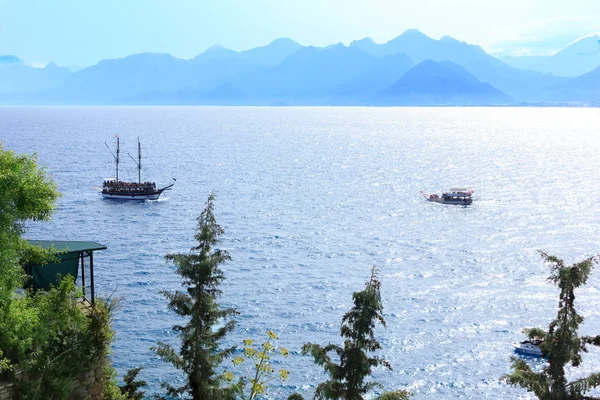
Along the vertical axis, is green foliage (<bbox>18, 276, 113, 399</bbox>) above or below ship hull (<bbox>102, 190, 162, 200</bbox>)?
above

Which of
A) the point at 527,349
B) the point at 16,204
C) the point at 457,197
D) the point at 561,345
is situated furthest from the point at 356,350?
the point at 457,197

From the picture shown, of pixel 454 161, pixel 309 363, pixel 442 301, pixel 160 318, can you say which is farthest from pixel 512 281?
pixel 454 161

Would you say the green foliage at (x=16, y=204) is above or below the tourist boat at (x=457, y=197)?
above

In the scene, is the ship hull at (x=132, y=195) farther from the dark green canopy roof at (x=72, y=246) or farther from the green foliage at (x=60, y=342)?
the green foliage at (x=60, y=342)

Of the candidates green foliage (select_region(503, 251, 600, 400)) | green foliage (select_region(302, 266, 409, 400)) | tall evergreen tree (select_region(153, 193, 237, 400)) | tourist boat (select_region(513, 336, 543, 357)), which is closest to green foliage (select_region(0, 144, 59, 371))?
tall evergreen tree (select_region(153, 193, 237, 400))

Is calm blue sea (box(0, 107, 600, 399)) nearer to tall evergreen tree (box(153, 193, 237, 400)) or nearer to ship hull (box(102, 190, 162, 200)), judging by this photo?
ship hull (box(102, 190, 162, 200))

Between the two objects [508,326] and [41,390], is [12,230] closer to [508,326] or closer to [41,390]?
[41,390]

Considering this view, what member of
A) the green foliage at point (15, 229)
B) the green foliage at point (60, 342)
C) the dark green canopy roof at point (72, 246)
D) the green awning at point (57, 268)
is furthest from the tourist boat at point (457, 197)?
the green foliage at point (15, 229)

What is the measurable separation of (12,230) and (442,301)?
50.9 m

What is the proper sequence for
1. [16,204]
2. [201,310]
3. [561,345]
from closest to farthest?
1. [561,345]
2. [16,204]
3. [201,310]

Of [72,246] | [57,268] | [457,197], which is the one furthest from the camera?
[457,197]

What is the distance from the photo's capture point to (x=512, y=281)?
69.3 meters

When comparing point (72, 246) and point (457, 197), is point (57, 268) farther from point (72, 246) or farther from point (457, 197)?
point (457, 197)

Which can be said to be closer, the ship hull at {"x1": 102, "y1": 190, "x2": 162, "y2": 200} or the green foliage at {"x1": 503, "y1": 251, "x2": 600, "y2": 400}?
the green foliage at {"x1": 503, "y1": 251, "x2": 600, "y2": 400}
